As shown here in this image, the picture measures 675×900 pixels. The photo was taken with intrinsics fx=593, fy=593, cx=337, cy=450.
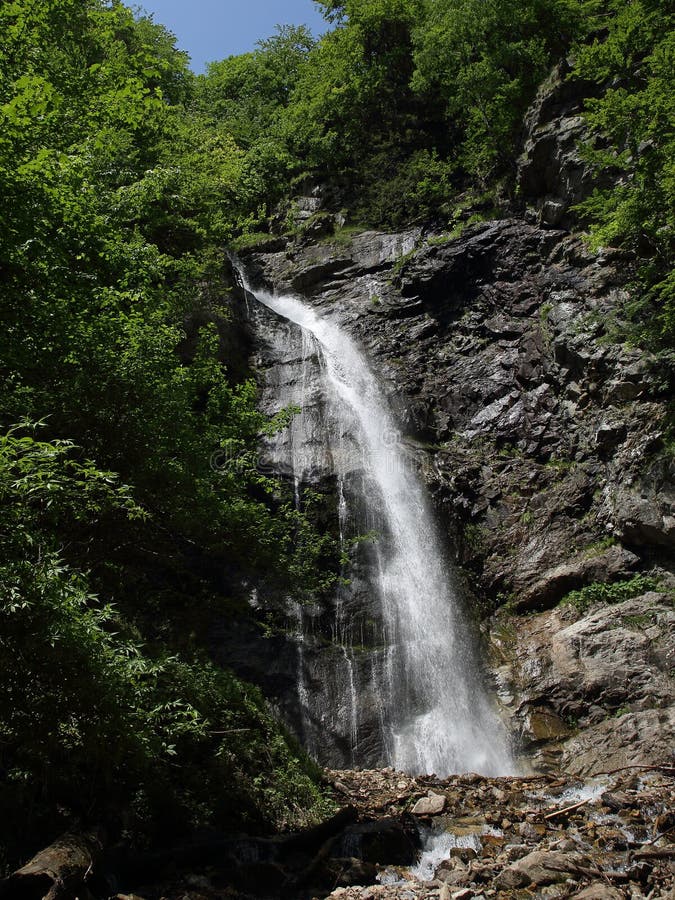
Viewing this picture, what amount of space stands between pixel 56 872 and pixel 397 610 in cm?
891

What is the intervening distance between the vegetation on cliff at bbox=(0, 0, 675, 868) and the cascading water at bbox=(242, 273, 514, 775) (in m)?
2.15

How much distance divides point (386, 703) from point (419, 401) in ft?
27.8

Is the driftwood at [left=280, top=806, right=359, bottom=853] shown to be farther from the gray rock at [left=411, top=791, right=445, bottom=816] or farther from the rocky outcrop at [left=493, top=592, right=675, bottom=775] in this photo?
the rocky outcrop at [left=493, top=592, right=675, bottom=775]

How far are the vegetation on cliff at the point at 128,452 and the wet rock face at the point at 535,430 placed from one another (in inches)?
89.5

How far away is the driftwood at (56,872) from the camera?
3788 millimetres

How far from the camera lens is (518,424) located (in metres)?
15.1

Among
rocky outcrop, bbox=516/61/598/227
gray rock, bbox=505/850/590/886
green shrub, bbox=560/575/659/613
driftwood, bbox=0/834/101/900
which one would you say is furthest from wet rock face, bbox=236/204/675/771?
driftwood, bbox=0/834/101/900

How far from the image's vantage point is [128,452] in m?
6.86

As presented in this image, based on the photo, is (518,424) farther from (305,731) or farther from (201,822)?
(201,822)

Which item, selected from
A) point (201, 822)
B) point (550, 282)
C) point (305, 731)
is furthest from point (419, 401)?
point (201, 822)

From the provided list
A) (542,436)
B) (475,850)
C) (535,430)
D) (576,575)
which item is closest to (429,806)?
(475,850)

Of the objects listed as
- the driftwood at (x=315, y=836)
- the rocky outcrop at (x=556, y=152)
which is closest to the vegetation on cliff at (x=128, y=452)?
the driftwood at (x=315, y=836)

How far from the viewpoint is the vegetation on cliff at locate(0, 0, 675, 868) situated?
4344 millimetres

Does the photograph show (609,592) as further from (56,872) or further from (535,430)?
(56,872)
